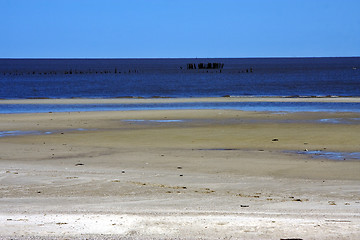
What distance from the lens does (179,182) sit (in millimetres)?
13555

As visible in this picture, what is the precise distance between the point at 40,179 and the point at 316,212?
6.57 m

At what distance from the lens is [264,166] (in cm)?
1614

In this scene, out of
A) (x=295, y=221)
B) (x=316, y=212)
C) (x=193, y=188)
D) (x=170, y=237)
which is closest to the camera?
(x=170, y=237)

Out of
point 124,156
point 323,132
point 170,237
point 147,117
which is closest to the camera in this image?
point 170,237

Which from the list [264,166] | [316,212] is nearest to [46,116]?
[264,166]

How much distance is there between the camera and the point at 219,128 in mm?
27062

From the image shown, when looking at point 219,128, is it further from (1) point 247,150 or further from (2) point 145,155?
(2) point 145,155

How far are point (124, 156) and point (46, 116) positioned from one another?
1808 centimetres

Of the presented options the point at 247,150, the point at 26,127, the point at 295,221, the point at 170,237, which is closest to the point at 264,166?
the point at 247,150

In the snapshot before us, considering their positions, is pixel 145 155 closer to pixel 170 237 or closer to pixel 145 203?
pixel 145 203

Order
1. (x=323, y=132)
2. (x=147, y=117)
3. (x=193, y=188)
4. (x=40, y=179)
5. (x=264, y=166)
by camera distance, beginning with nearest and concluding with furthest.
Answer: (x=193, y=188) → (x=40, y=179) → (x=264, y=166) → (x=323, y=132) → (x=147, y=117)

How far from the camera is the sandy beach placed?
8.57 meters

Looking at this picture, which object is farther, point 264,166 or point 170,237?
point 264,166

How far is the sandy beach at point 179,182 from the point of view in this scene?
337 inches
